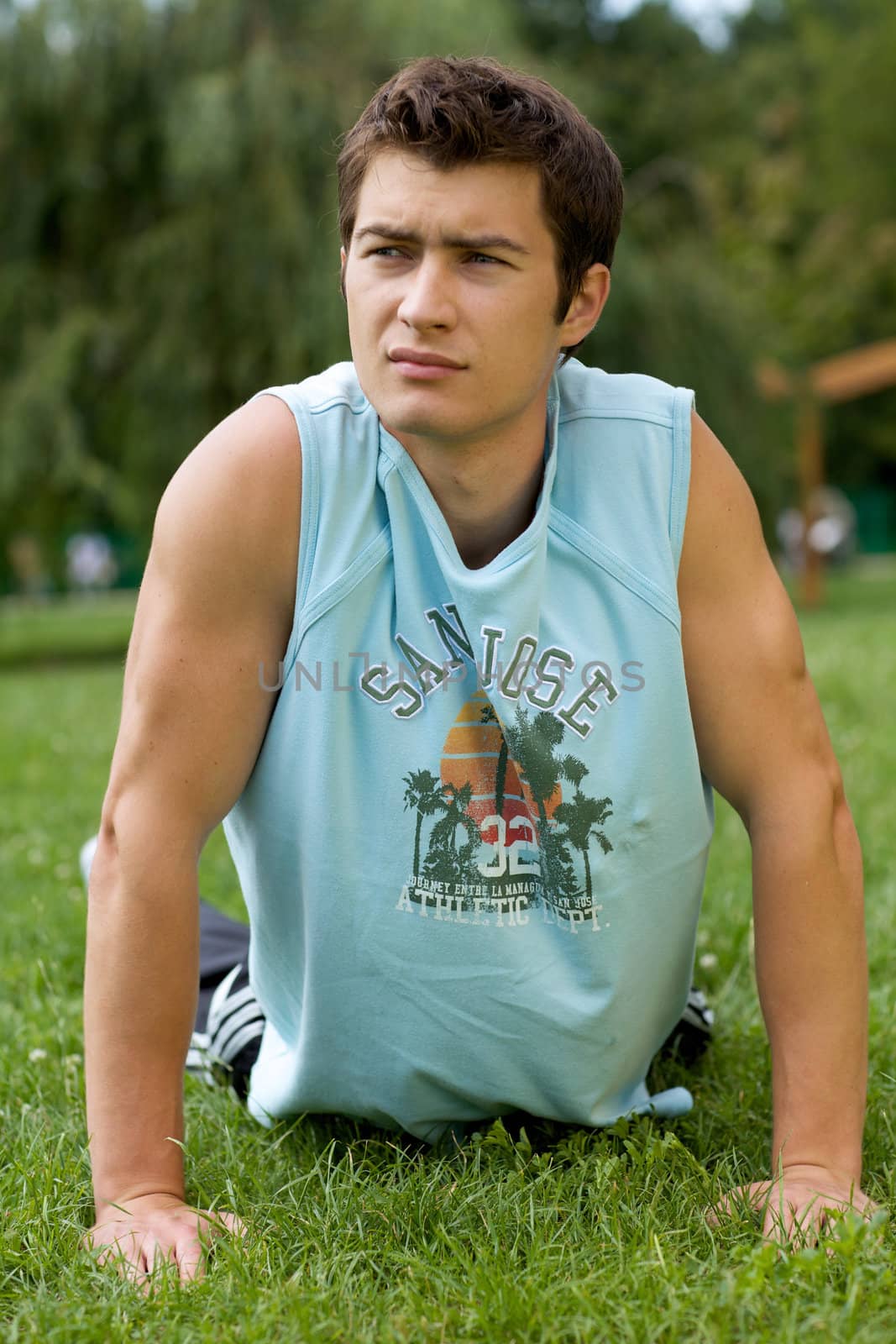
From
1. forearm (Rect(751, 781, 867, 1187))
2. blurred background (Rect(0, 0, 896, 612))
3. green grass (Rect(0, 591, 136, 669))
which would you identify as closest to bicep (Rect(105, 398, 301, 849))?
forearm (Rect(751, 781, 867, 1187))

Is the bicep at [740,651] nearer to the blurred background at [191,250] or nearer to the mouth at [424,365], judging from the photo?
the mouth at [424,365]

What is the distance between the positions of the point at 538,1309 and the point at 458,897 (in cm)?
52

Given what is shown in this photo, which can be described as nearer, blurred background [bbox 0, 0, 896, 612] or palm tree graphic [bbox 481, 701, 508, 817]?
palm tree graphic [bbox 481, 701, 508, 817]

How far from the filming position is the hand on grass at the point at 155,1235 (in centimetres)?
175

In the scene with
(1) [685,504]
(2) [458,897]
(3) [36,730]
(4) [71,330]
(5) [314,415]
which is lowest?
(3) [36,730]

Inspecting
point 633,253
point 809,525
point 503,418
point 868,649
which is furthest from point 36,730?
point 809,525

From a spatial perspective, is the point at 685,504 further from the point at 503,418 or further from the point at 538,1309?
the point at 538,1309

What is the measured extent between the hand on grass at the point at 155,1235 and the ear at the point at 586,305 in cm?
123

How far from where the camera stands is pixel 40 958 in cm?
304

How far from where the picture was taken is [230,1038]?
2432mm

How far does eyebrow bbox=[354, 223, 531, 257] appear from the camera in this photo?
1752 mm

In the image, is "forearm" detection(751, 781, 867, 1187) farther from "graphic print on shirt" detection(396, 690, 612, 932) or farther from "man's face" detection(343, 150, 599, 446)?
"man's face" detection(343, 150, 599, 446)

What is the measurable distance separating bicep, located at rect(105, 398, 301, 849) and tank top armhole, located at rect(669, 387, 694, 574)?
492 mm

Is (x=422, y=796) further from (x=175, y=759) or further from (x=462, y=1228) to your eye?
(x=462, y=1228)
